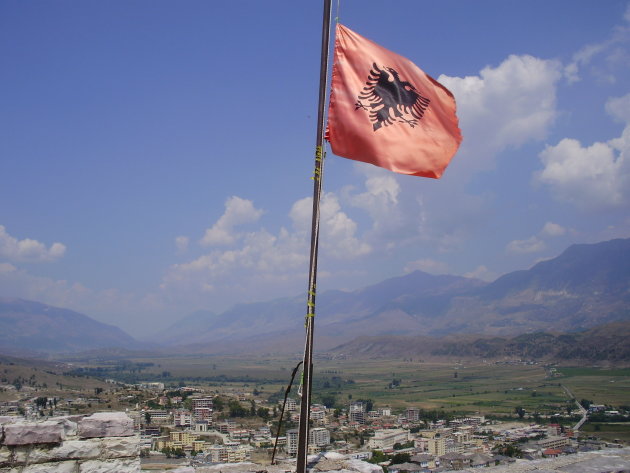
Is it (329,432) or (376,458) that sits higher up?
(376,458)

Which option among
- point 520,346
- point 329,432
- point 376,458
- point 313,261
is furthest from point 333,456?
Answer: point 520,346

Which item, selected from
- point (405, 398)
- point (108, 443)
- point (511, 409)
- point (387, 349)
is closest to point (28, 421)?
point (108, 443)

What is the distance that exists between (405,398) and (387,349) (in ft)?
336

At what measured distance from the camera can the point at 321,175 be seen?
507 centimetres

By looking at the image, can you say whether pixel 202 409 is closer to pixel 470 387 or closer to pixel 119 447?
pixel 119 447

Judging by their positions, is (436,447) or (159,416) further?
(159,416)

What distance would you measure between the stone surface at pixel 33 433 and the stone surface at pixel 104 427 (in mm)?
172

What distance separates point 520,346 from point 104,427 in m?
129

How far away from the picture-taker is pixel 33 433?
4250 mm

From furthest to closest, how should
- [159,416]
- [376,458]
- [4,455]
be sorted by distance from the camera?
[159,416], [376,458], [4,455]

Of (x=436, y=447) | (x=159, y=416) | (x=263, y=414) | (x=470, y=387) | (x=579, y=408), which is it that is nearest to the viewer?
(x=436, y=447)

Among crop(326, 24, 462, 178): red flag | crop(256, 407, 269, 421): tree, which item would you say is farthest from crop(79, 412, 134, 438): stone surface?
crop(256, 407, 269, 421): tree

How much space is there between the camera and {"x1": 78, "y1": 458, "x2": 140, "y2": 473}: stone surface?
4.39 m

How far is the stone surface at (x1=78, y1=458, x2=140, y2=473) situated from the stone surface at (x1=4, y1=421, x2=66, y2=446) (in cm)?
32
